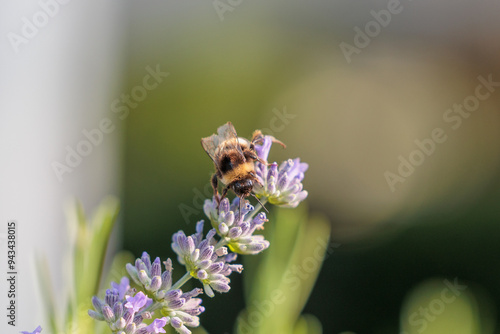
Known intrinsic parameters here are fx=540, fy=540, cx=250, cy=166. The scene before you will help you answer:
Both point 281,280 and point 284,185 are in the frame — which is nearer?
point 284,185

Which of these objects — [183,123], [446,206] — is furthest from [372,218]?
[183,123]

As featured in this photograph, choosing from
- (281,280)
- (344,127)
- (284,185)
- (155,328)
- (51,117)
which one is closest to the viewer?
(155,328)

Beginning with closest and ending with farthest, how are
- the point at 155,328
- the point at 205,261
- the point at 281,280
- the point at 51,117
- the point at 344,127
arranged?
the point at 155,328, the point at 205,261, the point at 281,280, the point at 51,117, the point at 344,127

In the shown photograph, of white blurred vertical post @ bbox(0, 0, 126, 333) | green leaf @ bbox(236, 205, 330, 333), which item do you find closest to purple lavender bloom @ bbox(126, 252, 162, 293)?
green leaf @ bbox(236, 205, 330, 333)

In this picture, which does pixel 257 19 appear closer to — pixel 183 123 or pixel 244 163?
pixel 183 123

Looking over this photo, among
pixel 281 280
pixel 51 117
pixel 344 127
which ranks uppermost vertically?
pixel 51 117

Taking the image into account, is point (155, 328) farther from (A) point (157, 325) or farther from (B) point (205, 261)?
(B) point (205, 261)

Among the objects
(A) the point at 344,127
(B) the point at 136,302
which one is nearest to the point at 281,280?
(B) the point at 136,302
